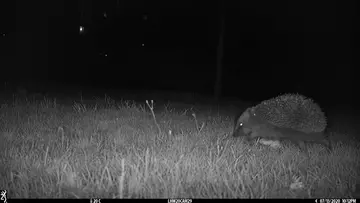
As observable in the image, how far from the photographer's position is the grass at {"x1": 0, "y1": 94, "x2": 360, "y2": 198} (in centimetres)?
390

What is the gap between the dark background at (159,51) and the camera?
1457 inches

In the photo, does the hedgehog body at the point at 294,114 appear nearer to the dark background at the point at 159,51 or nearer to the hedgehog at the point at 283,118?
the hedgehog at the point at 283,118

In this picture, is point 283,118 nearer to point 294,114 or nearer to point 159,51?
point 294,114

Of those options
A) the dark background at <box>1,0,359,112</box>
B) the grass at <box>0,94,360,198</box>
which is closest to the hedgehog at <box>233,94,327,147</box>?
the grass at <box>0,94,360,198</box>

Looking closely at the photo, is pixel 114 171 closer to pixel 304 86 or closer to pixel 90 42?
pixel 304 86

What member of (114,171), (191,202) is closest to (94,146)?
(114,171)

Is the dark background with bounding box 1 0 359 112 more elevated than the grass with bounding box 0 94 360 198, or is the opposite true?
the dark background with bounding box 1 0 359 112

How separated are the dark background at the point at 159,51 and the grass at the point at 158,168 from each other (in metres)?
29.0

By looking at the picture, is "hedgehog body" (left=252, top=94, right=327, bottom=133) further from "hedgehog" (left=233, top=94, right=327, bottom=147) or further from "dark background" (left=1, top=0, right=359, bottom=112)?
"dark background" (left=1, top=0, right=359, bottom=112)

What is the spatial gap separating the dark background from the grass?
95.1 feet

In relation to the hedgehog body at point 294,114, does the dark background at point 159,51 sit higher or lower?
higher

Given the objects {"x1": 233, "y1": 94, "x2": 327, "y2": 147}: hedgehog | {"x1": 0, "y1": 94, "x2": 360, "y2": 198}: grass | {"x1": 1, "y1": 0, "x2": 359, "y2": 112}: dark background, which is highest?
{"x1": 1, "y1": 0, "x2": 359, "y2": 112}: dark background

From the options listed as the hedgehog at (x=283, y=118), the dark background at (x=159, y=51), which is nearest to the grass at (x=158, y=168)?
the hedgehog at (x=283, y=118)

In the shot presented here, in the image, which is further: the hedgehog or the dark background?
the dark background
